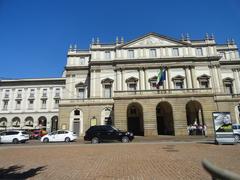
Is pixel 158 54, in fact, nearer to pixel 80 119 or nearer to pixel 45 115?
pixel 80 119

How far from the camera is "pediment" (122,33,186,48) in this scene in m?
39.9

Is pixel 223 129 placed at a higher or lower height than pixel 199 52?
lower

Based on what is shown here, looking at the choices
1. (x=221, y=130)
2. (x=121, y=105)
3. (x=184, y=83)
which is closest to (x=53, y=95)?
(x=121, y=105)

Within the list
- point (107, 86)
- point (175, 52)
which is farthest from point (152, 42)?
point (107, 86)

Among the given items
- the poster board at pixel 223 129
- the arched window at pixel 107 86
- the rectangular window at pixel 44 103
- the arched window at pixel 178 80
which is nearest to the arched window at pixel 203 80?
the arched window at pixel 178 80

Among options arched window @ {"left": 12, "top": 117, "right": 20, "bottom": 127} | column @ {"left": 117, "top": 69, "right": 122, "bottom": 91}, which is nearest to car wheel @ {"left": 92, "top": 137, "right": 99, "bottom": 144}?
column @ {"left": 117, "top": 69, "right": 122, "bottom": 91}

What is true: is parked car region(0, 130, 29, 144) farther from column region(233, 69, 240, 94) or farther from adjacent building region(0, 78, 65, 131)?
column region(233, 69, 240, 94)

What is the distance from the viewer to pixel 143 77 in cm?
3803

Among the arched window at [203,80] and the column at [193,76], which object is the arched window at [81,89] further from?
the arched window at [203,80]

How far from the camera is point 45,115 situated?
174 feet

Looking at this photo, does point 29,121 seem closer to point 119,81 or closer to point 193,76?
point 119,81

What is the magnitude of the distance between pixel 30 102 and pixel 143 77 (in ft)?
110

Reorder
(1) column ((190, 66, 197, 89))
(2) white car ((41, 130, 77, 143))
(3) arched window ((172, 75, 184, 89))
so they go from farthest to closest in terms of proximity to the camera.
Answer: (3) arched window ((172, 75, 184, 89)), (1) column ((190, 66, 197, 89)), (2) white car ((41, 130, 77, 143))

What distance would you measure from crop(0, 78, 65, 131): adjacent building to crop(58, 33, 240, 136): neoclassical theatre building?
16038 millimetres
